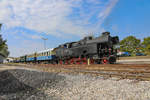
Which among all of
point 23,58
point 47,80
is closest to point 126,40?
point 23,58

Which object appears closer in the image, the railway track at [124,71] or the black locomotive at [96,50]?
the railway track at [124,71]

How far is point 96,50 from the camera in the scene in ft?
50.1

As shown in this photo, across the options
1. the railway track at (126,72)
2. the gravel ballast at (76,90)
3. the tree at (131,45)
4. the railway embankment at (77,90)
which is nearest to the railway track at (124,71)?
the railway track at (126,72)

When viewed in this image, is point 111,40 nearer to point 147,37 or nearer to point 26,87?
point 26,87

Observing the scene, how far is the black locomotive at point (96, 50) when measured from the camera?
49.0 feet

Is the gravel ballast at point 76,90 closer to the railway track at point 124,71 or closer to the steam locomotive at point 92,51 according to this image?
the railway track at point 124,71

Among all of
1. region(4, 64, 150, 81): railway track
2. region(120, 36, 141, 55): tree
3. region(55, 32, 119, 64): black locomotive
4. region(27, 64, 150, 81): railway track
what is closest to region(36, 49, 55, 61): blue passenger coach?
region(55, 32, 119, 64): black locomotive

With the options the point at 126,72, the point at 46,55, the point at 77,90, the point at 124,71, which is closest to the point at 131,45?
the point at 46,55

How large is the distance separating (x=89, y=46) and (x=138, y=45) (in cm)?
4248

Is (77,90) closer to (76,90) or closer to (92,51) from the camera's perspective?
(76,90)

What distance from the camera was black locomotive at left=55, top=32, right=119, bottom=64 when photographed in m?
14.9

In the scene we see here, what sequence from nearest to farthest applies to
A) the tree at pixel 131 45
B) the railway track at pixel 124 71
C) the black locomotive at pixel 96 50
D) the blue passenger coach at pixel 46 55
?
the railway track at pixel 124 71, the black locomotive at pixel 96 50, the blue passenger coach at pixel 46 55, the tree at pixel 131 45

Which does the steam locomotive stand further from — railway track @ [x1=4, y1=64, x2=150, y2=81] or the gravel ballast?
the gravel ballast

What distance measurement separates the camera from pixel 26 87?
19.4ft
